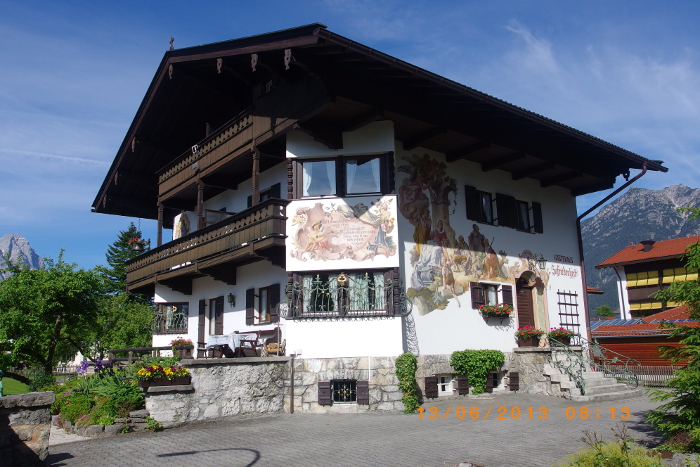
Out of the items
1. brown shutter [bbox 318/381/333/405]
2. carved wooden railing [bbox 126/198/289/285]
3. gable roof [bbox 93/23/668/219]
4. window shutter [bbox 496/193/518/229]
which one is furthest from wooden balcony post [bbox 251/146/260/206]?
window shutter [bbox 496/193/518/229]

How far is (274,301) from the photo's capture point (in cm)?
1623

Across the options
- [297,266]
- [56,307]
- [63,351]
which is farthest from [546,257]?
[63,351]

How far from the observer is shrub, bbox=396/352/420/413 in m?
13.5

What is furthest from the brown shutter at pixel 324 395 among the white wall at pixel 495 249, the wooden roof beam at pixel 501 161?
the wooden roof beam at pixel 501 161

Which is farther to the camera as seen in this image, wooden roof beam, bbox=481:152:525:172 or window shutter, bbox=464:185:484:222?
wooden roof beam, bbox=481:152:525:172

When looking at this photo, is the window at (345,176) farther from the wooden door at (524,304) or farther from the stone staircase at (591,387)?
the stone staircase at (591,387)

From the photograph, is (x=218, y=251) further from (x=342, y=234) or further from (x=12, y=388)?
(x=12, y=388)

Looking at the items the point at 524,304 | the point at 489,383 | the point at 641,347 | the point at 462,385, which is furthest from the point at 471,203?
the point at 641,347

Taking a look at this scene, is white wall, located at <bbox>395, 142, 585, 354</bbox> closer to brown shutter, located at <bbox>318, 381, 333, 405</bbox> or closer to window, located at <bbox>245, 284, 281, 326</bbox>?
brown shutter, located at <bbox>318, 381, 333, 405</bbox>

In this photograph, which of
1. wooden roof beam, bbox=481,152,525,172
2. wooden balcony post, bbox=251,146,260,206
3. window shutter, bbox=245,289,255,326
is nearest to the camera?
wooden balcony post, bbox=251,146,260,206

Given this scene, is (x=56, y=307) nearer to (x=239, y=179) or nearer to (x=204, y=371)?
(x=239, y=179)
